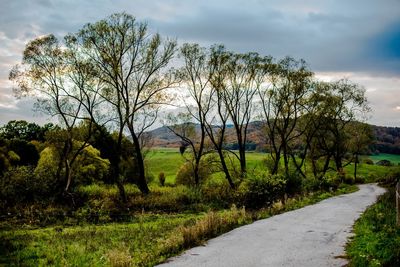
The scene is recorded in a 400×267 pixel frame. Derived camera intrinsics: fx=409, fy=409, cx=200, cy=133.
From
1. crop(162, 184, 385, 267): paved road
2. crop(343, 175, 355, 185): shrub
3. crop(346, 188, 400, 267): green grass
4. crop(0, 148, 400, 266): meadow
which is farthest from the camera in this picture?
crop(343, 175, 355, 185): shrub

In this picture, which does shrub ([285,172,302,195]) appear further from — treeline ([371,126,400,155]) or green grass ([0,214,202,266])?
treeline ([371,126,400,155])

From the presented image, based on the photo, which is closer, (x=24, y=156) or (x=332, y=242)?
(x=332, y=242)

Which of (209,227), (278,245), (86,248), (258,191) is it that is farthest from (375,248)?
(258,191)

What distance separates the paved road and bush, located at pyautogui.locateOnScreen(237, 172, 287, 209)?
7872 mm

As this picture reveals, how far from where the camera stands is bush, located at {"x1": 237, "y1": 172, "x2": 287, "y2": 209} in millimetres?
29516

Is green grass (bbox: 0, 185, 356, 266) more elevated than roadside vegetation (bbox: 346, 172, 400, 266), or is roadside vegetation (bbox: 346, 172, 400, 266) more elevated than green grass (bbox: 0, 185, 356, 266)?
roadside vegetation (bbox: 346, 172, 400, 266)

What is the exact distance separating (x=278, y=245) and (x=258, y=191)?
15023mm

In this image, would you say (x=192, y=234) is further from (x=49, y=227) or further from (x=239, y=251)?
(x=49, y=227)

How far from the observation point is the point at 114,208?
3291 centimetres

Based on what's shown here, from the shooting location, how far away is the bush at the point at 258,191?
96.8ft

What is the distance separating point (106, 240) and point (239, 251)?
24.6 ft

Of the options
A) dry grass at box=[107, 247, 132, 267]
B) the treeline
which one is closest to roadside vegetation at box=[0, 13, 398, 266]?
dry grass at box=[107, 247, 132, 267]

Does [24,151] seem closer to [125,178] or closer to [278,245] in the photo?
[125,178]

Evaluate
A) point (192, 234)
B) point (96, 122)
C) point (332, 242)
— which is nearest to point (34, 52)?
point (96, 122)
